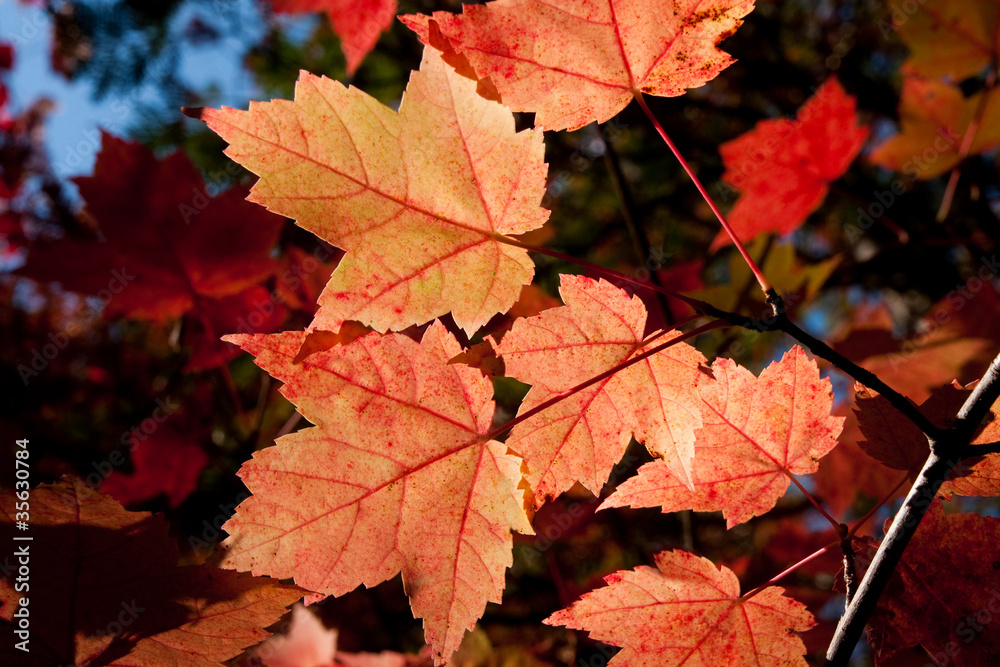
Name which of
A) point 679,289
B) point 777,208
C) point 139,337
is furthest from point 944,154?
point 139,337

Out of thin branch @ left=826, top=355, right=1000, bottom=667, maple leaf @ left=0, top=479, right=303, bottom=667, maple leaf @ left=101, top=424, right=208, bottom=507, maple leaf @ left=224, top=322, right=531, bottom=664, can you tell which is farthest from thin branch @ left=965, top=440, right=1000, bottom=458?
maple leaf @ left=101, top=424, right=208, bottom=507

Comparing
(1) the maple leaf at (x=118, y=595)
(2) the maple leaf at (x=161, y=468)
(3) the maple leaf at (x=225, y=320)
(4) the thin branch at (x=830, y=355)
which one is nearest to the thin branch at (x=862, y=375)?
(4) the thin branch at (x=830, y=355)

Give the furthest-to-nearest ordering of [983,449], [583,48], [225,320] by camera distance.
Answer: [225,320]
[583,48]
[983,449]

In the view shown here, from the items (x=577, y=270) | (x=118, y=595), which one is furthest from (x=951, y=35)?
(x=118, y=595)

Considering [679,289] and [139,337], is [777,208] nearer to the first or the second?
[679,289]

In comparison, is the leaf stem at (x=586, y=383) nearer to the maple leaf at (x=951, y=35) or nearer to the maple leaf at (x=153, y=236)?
the maple leaf at (x=153, y=236)

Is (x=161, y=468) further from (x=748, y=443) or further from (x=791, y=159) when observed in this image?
(x=791, y=159)

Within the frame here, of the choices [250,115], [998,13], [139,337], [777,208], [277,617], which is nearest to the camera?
[250,115]
